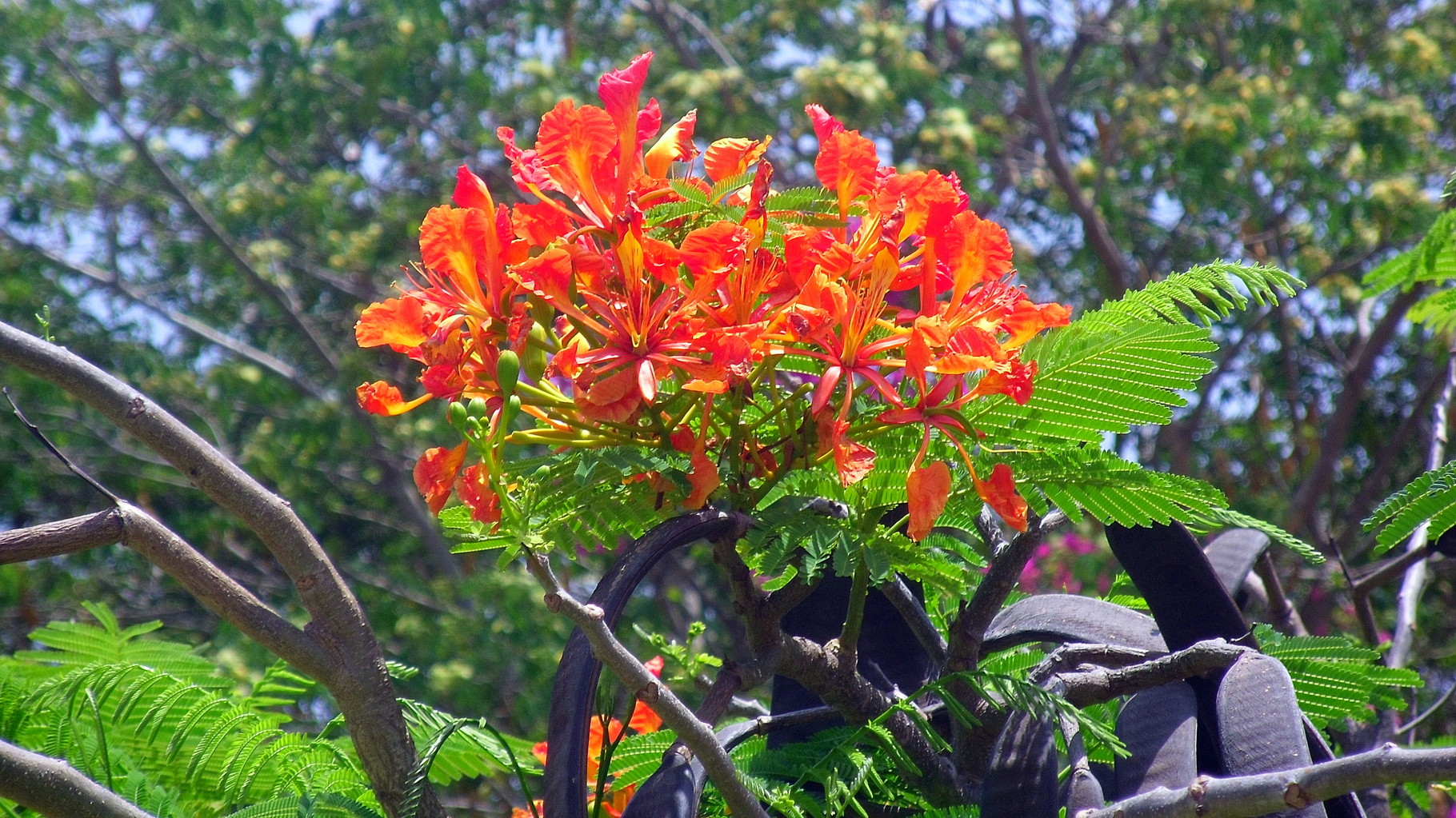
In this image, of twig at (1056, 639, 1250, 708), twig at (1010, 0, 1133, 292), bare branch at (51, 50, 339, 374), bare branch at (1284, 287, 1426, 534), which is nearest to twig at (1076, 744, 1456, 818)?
twig at (1056, 639, 1250, 708)

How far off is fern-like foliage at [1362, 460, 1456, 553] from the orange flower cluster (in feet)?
1.37

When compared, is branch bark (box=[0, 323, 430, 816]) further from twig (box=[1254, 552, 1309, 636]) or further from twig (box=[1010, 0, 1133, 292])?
twig (box=[1010, 0, 1133, 292])

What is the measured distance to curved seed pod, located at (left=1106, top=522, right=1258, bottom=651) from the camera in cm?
122

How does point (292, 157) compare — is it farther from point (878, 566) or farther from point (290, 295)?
point (878, 566)

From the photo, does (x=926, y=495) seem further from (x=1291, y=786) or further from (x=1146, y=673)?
(x=1291, y=786)

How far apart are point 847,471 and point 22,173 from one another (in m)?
10.2

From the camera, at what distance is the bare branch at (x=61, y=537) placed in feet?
3.17

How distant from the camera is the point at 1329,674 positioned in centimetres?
143

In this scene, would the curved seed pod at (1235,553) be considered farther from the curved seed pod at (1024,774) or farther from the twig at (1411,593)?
the twig at (1411,593)

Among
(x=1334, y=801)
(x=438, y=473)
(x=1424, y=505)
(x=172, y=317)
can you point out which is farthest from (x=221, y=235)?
(x=1334, y=801)

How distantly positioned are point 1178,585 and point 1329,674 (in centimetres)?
32

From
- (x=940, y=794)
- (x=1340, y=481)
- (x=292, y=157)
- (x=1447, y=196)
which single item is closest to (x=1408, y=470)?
(x=1340, y=481)

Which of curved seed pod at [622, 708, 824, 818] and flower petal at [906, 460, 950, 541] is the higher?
flower petal at [906, 460, 950, 541]

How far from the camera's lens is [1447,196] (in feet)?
5.48
